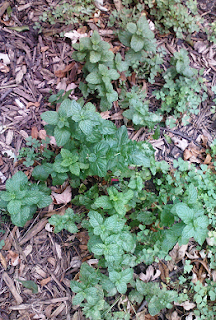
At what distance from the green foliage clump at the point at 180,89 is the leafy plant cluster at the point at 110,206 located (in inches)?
30.6

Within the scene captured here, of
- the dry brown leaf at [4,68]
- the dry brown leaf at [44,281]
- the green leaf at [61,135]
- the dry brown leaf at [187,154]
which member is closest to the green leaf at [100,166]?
the green leaf at [61,135]

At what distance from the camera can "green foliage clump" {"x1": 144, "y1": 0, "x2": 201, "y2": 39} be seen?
10.2 ft

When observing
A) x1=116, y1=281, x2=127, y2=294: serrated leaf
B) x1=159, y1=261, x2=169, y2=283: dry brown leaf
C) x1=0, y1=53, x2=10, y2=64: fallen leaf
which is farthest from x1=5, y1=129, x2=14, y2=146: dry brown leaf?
x1=159, y1=261, x2=169, y2=283: dry brown leaf

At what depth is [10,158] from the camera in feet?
8.55

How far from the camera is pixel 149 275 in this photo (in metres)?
2.48

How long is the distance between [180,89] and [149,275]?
1943 mm

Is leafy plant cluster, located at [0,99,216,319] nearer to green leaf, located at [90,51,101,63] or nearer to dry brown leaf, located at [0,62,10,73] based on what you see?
green leaf, located at [90,51,101,63]

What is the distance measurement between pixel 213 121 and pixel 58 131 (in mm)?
1990

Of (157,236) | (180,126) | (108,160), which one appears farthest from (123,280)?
(180,126)

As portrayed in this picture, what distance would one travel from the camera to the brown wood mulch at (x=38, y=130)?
2295mm

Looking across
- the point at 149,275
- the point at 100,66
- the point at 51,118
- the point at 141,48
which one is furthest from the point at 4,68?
the point at 149,275

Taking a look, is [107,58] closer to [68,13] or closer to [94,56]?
Result: [94,56]

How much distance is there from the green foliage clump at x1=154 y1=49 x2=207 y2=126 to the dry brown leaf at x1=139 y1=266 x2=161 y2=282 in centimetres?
163

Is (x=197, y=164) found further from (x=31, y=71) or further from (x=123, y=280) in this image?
(x=31, y=71)
